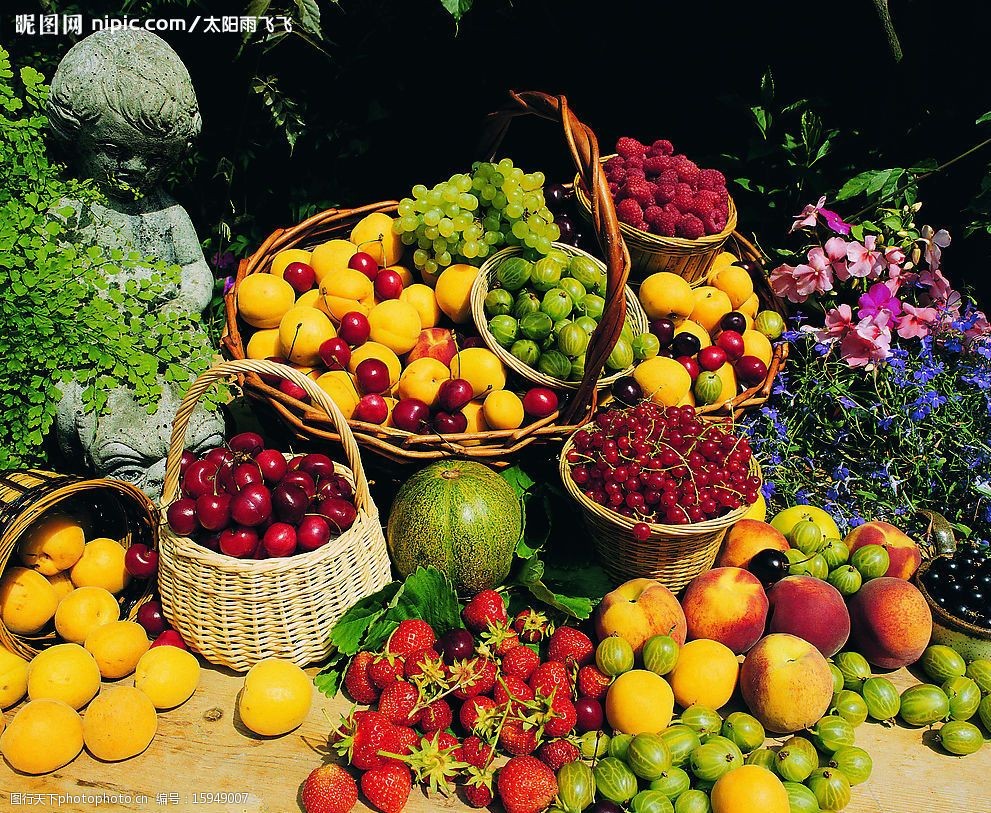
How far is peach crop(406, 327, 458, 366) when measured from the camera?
9.87ft

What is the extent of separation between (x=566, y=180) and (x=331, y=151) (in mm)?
1298

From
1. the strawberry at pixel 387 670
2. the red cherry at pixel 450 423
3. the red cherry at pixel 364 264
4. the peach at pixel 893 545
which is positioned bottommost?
the strawberry at pixel 387 670

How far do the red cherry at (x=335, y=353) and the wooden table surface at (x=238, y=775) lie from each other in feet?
3.78

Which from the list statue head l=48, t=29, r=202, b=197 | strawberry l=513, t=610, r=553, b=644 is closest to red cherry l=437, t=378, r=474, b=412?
strawberry l=513, t=610, r=553, b=644

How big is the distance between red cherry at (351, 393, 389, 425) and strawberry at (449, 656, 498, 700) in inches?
36.9

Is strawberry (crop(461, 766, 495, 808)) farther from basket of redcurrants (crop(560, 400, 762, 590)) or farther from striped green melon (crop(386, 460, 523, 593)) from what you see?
basket of redcurrants (crop(560, 400, 762, 590))

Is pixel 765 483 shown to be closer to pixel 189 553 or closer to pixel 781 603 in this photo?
pixel 781 603

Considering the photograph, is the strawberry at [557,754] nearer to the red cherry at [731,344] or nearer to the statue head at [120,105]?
the red cherry at [731,344]

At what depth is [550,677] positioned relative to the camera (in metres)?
2.13

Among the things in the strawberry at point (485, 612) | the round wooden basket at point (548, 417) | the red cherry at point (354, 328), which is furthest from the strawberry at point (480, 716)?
the red cherry at point (354, 328)

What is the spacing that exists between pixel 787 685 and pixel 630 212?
1.91 metres

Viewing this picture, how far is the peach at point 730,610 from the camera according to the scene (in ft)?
7.79

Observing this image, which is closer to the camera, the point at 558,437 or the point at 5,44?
the point at 558,437

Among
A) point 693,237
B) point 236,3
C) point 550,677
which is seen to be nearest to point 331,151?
point 236,3
